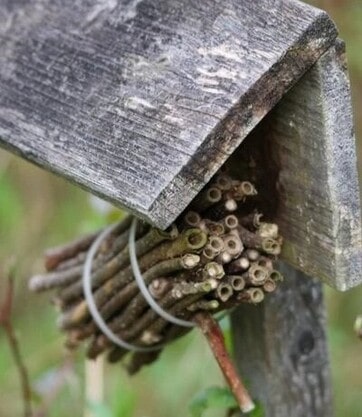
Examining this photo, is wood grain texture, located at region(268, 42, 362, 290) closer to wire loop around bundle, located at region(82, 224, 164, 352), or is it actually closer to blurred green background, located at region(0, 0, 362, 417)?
wire loop around bundle, located at region(82, 224, 164, 352)

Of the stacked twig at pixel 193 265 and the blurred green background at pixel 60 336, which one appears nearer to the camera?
the stacked twig at pixel 193 265

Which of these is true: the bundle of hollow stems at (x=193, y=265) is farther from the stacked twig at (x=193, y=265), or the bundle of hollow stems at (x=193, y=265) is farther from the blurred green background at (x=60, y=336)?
the blurred green background at (x=60, y=336)

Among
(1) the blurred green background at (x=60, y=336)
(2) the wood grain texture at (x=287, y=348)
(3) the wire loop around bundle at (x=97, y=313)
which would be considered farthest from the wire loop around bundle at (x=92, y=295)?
(1) the blurred green background at (x=60, y=336)

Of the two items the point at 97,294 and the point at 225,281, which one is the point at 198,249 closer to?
the point at 225,281

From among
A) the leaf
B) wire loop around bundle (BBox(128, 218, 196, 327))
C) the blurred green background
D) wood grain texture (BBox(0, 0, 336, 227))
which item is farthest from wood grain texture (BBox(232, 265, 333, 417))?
the blurred green background

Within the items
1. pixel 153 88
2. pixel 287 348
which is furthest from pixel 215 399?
pixel 153 88

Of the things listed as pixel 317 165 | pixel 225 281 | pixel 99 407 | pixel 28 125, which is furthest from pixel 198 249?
pixel 99 407

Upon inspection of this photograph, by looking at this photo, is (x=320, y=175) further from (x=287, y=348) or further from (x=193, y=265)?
(x=287, y=348)
